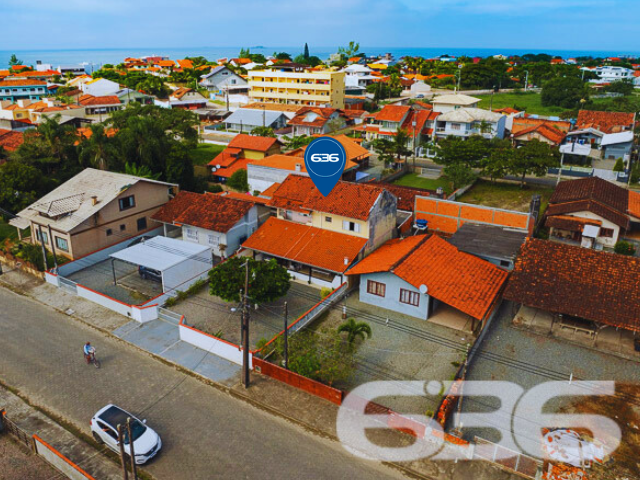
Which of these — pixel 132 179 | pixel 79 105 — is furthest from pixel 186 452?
pixel 79 105

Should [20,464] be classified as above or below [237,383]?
below

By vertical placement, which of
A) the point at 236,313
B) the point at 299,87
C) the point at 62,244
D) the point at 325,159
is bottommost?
the point at 236,313

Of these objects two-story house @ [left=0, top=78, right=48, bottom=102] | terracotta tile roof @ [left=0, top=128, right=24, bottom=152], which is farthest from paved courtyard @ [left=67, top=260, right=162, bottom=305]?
two-story house @ [left=0, top=78, right=48, bottom=102]

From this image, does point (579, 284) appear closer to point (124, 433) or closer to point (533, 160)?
point (124, 433)

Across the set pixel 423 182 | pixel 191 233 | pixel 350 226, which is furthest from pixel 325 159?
pixel 423 182

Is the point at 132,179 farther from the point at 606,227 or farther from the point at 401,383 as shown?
the point at 606,227

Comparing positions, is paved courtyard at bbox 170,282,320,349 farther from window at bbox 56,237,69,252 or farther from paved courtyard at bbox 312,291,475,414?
window at bbox 56,237,69,252
